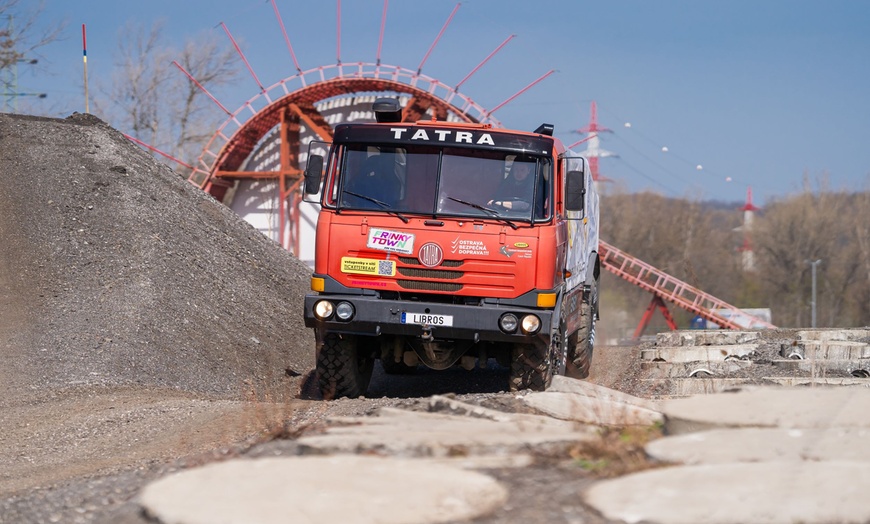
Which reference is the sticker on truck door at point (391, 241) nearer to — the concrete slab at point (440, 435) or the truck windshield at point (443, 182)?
the truck windshield at point (443, 182)

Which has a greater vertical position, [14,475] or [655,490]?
[655,490]

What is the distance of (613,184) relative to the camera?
10469 centimetres

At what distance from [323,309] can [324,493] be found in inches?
262

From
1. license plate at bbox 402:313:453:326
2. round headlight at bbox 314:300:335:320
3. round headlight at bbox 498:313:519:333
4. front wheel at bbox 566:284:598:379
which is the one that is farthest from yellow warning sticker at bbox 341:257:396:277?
front wheel at bbox 566:284:598:379

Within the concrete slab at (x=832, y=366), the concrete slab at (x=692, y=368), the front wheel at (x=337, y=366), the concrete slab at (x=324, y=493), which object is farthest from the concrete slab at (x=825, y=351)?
the concrete slab at (x=324, y=493)

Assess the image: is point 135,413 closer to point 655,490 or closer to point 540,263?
point 540,263

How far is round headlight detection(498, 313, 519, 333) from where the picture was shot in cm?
1140

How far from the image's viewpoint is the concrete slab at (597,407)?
775 cm

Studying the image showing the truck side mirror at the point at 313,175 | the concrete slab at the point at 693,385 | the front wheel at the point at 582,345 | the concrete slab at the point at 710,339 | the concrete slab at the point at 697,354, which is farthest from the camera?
the concrete slab at the point at 710,339

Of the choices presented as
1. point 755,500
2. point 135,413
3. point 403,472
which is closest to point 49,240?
point 135,413

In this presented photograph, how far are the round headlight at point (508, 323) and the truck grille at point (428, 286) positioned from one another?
579 millimetres

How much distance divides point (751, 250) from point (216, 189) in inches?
2270

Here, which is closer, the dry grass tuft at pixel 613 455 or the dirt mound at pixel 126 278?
the dry grass tuft at pixel 613 455

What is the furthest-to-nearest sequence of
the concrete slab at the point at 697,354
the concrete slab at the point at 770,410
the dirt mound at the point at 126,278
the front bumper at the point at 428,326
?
1. the concrete slab at the point at 697,354
2. the dirt mound at the point at 126,278
3. the front bumper at the point at 428,326
4. the concrete slab at the point at 770,410
